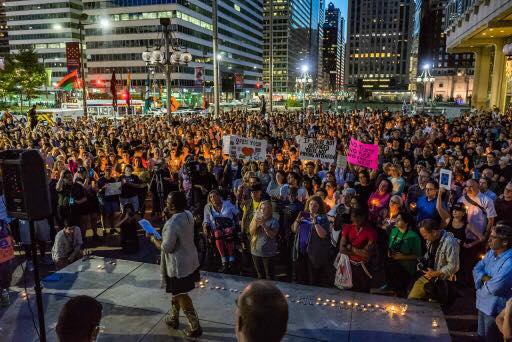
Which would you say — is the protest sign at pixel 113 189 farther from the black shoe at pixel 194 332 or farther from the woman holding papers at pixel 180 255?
the black shoe at pixel 194 332

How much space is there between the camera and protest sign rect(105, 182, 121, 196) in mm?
9430

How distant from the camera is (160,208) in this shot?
10.9m

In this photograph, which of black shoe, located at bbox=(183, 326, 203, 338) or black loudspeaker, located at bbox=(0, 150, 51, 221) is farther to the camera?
black shoe, located at bbox=(183, 326, 203, 338)

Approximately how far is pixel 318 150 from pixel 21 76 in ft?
195

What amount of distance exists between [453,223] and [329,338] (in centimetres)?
306

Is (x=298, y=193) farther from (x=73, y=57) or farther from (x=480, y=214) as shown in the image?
(x=73, y=57)

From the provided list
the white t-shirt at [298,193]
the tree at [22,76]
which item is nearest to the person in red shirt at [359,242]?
the white t-shirt at [298,193]

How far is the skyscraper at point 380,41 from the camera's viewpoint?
167 metres

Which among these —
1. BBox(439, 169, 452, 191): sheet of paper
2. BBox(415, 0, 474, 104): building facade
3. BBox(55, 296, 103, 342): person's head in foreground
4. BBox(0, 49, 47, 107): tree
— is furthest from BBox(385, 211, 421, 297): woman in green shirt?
BBox(415, 0, 474, 104): building facade

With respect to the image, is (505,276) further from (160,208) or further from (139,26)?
(139,26)

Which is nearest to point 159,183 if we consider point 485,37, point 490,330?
point 490,330

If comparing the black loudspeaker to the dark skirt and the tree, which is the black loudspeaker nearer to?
the dark skirt

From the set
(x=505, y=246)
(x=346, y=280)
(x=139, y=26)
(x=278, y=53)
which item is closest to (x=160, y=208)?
(x=346, y=280)

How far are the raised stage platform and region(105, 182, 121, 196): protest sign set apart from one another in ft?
9.53
